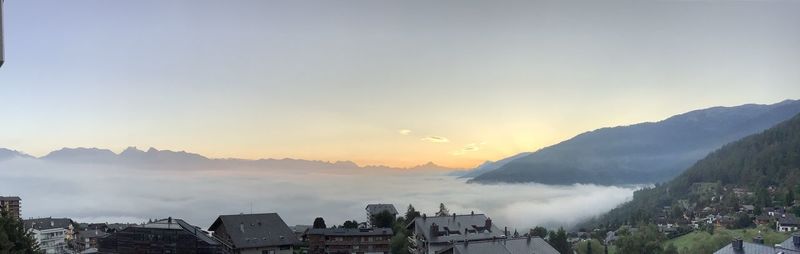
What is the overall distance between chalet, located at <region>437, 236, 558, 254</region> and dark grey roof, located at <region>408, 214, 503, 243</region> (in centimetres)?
394

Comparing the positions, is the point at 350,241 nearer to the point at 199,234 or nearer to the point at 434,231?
the point at 434,231

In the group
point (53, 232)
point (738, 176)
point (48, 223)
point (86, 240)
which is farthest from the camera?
point (738, 176)

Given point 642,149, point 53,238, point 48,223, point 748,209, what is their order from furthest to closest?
point 642,149, point 748,209, point 48,223, point 53,238

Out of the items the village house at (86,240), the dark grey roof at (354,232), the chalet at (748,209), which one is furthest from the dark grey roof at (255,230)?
the chalet at (748,209)

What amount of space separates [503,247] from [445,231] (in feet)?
22.3

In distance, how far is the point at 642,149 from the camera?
177 metres

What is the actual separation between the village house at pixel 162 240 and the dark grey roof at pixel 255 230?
1.46 meters

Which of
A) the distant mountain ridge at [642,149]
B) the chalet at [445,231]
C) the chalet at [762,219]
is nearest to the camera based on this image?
the chalet at [445,231]

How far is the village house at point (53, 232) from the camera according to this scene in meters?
45.0

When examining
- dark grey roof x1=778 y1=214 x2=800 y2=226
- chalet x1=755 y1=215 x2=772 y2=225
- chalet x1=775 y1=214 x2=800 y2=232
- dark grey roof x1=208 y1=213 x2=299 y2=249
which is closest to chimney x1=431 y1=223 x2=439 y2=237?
dark grey roof x1=208 y1=213 x2=299 y2=249

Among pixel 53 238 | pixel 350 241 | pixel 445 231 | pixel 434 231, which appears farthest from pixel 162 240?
pixel 53 238

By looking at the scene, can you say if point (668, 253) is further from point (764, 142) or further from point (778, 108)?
point (778, 108)

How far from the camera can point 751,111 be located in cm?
17712

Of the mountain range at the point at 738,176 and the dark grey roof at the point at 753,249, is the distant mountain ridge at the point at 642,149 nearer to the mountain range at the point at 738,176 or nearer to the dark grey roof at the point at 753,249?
the mountain range at the point at 738,176
